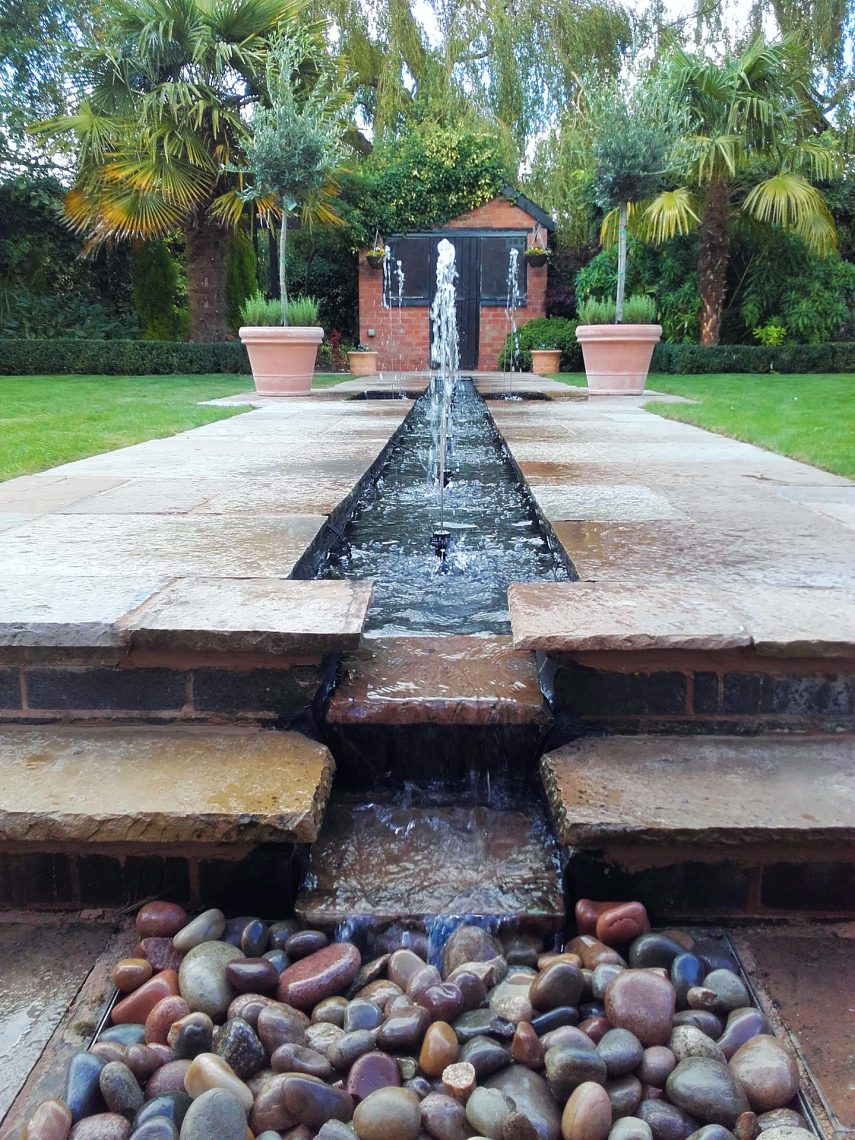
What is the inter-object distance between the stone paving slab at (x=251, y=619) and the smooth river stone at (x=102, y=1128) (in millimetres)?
701

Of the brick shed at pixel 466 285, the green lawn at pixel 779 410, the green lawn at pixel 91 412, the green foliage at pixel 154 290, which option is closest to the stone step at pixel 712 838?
the green lawn at pixel 779 410

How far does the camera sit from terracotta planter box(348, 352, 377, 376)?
1351 cm

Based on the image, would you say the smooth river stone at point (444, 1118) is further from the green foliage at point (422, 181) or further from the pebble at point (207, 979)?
the green foliage at point (422, 181)

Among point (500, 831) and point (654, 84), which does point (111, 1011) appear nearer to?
point (500, 831)

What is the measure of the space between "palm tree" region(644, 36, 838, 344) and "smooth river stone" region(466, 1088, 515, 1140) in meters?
10.6

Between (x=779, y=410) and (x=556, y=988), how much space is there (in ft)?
20.0

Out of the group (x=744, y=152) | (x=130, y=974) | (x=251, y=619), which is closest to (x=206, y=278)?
(x=744, y=152)

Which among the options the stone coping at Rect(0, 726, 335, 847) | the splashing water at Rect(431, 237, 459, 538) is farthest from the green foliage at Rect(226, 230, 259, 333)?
the stone coping at Rect(0, 726, 335, 847)

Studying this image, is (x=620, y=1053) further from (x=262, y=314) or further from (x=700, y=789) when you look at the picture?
(x=262, y=314)

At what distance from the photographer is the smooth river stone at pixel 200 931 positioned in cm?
123

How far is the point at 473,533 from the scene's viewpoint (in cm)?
320

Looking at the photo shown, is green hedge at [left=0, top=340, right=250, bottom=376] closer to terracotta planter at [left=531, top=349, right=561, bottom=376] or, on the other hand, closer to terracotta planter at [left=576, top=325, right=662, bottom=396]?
terracotta planter at [left=531, top=349, right=561, bottom=376]

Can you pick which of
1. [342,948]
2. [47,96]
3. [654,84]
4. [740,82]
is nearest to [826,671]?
[342,948]

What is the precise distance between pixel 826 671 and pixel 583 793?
1.59 ft
